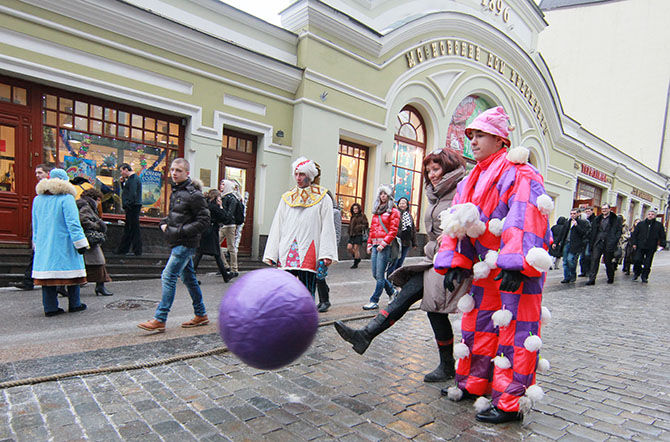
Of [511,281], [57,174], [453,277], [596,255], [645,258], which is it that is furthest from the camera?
[645,258]

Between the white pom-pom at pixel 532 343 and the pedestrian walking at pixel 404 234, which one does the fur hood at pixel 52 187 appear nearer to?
the pedestrian walking at pixel 404 234

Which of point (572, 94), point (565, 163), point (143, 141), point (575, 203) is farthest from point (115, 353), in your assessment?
point (572, 94)

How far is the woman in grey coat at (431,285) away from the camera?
117 inches

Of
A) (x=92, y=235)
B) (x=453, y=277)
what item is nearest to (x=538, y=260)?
(x=453, y=277)

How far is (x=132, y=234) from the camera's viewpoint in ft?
25.7

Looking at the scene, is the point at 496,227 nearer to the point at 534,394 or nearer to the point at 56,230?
the point at 534,394

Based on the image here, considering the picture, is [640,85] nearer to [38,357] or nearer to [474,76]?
[474,76]

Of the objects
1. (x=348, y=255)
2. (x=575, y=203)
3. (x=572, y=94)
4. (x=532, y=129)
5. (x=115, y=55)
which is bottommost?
(x=348, y=255)

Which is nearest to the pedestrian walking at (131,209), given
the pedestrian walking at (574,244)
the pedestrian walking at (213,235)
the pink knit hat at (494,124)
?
→ the pedestrian walking at (213,235)

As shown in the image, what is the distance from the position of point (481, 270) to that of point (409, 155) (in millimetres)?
11181

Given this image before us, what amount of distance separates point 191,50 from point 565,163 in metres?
19.6

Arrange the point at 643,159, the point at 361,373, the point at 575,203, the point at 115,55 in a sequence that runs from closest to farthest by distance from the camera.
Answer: the point at 361,373
the point at 115,55
the point at 575,203
the point at 643,159

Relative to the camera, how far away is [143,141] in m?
8.41

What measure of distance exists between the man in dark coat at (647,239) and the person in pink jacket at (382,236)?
29.5ft
